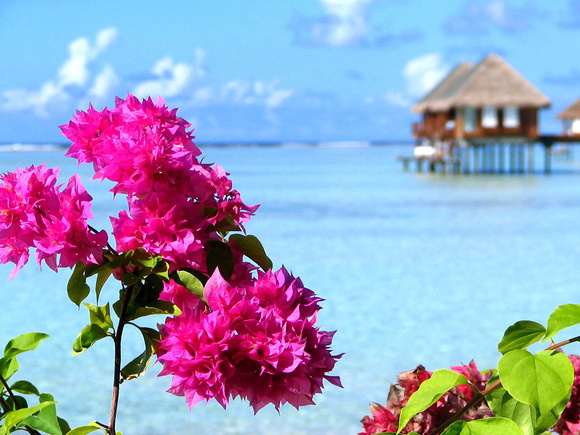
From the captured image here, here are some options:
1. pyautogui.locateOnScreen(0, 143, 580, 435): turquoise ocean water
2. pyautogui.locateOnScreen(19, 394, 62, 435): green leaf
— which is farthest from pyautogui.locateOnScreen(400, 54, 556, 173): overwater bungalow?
pyautogui.locateOnScreen(19, 394, 62, 435): green leaf

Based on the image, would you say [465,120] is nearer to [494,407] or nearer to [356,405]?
[356,405]

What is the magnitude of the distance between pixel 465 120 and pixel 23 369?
31.2 metres

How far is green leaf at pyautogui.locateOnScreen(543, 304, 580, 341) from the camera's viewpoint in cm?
105

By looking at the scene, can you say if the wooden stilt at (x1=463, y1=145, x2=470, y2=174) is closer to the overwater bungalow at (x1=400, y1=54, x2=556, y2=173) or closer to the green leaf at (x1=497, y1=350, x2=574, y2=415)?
the overwater bungalow at (x1=400, y1=54, x2=556, y2=173)

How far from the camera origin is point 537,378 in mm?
991

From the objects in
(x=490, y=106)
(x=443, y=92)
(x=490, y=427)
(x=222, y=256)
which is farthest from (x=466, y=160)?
(x=490, y=427)

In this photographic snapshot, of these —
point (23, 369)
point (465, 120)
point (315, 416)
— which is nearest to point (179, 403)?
point (315, 416)

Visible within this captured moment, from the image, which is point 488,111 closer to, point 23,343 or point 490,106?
point 490,106

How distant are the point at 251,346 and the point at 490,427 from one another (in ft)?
0.96

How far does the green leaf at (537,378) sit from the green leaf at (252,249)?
1.45 feet

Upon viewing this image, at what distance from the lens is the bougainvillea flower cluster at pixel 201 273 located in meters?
1.11

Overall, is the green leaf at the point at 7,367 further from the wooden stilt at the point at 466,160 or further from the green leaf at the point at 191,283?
the wooden stilt at the point at 466,160

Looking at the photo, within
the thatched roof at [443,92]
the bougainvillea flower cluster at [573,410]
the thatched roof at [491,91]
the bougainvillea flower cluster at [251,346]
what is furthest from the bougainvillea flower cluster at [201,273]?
the thatched roof at [443,92]

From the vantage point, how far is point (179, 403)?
20.5ft
